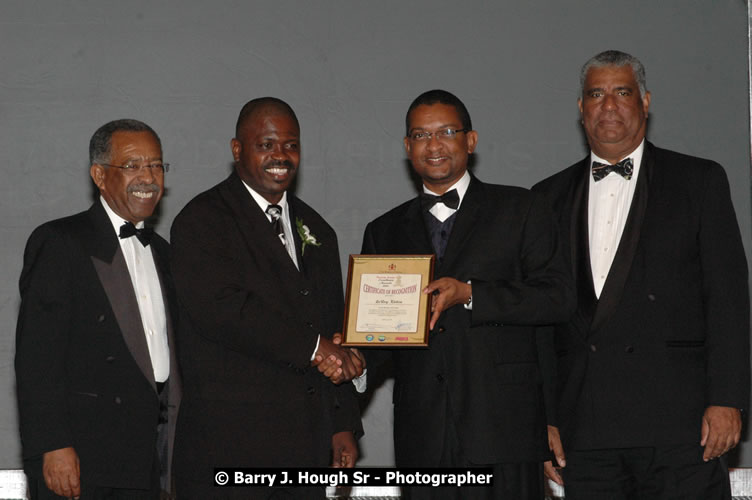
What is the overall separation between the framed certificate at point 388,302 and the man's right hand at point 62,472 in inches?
52.4

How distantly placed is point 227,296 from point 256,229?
0.40m

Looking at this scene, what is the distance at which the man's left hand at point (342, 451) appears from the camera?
457cm

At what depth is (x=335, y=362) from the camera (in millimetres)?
4293

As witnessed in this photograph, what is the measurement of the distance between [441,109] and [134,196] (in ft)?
5.27

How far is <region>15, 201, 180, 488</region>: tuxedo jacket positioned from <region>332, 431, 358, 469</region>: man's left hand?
2.69ft

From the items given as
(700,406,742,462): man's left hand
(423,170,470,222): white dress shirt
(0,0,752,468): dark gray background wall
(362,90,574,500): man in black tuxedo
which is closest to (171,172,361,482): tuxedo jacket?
(362,90,574,500): man in black tuxedo

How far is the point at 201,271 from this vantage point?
4.29m

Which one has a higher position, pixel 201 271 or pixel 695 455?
pixel 201 271

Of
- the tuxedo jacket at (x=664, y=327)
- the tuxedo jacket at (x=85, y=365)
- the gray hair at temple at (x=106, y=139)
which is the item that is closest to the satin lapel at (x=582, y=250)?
the tuxedo jacket at (x=664, y=327)

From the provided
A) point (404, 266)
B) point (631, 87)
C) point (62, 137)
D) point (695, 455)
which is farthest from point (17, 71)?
point (695, 455)

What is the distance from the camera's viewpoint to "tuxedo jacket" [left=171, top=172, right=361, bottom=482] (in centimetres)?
417

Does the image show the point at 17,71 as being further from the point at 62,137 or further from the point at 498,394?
the point at 498,394

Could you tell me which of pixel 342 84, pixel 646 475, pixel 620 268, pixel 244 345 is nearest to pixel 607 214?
pixel 620 268

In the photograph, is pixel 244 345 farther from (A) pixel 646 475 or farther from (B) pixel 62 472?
(A) pixel 646 475
